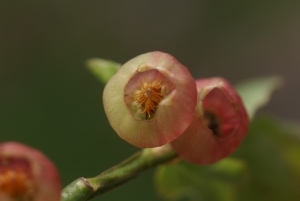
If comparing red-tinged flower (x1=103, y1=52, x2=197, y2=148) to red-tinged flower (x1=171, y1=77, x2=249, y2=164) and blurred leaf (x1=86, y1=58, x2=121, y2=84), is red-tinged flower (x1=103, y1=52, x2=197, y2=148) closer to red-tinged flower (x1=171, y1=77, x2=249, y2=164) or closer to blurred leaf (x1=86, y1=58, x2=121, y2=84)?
red-tinged flower (x1=171, y1=77, x2=249, y2=164)

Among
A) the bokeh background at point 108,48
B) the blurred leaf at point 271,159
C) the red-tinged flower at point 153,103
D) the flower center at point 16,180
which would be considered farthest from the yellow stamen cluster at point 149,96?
the bokeh background at point 108,48

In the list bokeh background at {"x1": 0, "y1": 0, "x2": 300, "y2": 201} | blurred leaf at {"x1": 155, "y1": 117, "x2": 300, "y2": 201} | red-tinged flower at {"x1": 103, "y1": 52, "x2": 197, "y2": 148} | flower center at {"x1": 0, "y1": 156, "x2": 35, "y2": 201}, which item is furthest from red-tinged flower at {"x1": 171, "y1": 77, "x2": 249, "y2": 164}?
bokeh background at {"x1": 0, "y1": 0, "x2": 300, "y2": 201}

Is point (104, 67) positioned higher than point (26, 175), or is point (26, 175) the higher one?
point (104, 67)

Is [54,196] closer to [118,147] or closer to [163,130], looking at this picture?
[163,130]

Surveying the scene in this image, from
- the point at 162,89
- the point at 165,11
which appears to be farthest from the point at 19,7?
the point at 162,89

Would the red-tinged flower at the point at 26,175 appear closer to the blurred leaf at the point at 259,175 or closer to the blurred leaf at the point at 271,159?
the blurred leaf at the point at 259,175

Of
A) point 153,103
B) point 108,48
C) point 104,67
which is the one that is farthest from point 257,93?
point 108,48

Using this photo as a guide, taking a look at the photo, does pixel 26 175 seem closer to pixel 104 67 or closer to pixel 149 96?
pixel 149 96

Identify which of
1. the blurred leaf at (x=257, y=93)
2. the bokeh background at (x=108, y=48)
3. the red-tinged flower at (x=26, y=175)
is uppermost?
the bokeh background at (x=108, y=48)
